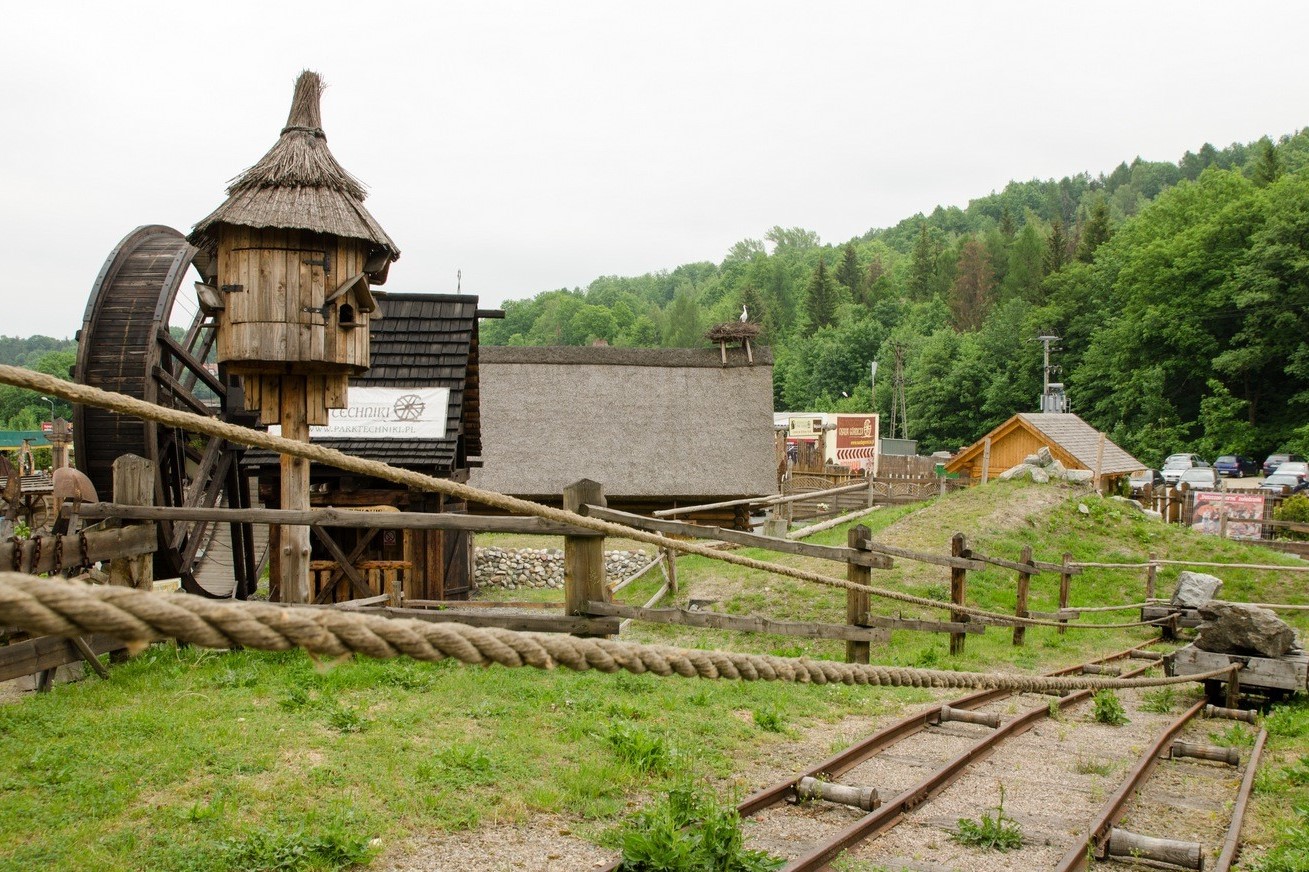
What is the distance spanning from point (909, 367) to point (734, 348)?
55681 millimetres

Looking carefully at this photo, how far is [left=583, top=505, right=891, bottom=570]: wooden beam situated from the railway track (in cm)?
129

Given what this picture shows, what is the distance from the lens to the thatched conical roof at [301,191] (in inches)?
364

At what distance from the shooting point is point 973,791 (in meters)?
A: 6.04

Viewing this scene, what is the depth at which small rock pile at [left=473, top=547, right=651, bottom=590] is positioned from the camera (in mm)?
19141

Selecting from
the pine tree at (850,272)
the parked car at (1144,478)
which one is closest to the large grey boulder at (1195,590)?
the parked car at (1144,478)

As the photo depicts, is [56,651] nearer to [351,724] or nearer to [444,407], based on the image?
[351,724]

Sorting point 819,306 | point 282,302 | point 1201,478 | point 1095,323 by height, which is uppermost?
point 819,306

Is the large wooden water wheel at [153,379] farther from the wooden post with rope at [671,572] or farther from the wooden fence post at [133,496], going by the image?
the wooden post with rope at [671,572]

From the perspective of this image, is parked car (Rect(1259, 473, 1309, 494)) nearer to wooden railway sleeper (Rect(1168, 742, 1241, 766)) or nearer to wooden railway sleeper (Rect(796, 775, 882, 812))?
wooden railway sleeper (Rect(1168, 742, 1241, 766))

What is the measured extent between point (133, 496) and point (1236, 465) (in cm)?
5034

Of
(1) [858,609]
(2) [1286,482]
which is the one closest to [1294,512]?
(2) [1286,482]

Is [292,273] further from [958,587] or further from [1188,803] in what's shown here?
[1188,803]

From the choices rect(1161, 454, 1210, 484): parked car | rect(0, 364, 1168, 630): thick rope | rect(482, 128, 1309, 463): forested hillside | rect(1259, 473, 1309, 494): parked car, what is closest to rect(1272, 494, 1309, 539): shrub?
rect(1259, 473, 1309, 494): parked car

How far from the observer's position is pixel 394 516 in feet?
18.8
